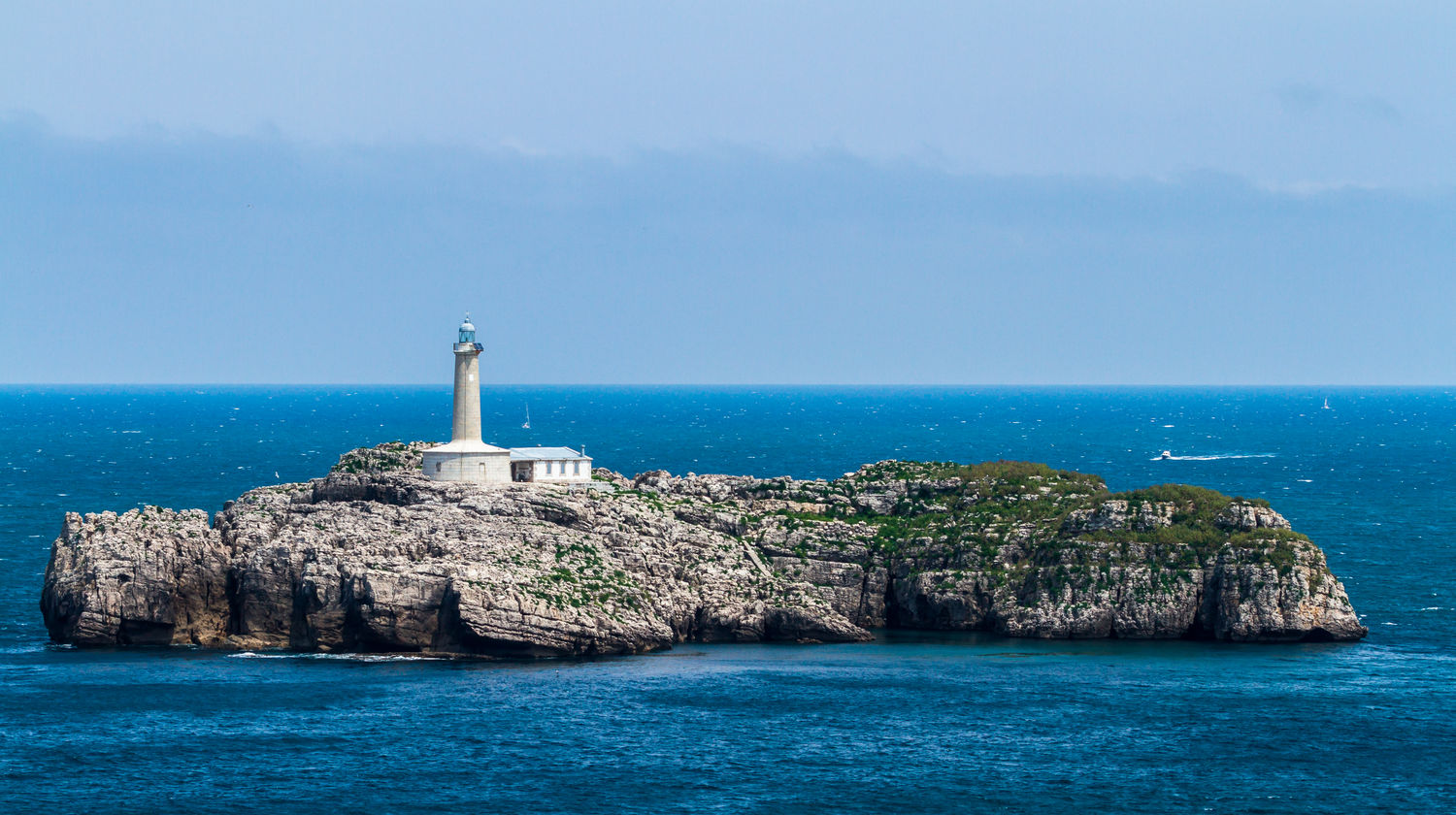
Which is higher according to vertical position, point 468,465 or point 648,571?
point 468,465

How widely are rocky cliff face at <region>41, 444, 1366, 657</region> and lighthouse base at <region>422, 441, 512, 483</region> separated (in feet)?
9.48

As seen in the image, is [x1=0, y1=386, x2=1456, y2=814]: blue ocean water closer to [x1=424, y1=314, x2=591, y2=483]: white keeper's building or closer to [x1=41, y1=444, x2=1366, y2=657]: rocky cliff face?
[x1=41, y1=444, x2=1366, y2=657]: rocky cliff face

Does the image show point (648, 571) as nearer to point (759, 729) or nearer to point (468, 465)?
point (468, 465)

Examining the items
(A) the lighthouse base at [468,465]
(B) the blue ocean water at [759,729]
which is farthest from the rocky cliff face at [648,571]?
(A) the lighthouse base at [468,465]

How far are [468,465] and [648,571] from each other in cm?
1732

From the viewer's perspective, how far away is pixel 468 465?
3679 inches

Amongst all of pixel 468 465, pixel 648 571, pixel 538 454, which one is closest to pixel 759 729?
pixel 648 571

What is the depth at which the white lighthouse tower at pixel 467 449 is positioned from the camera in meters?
93.4

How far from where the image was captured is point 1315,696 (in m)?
67.3

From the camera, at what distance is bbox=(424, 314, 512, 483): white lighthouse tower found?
3679 inches

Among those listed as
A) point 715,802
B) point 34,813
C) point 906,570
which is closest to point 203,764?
point 34,813

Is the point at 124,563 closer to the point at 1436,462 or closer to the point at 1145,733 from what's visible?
the point at 1145,733

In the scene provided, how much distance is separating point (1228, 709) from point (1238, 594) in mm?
15078

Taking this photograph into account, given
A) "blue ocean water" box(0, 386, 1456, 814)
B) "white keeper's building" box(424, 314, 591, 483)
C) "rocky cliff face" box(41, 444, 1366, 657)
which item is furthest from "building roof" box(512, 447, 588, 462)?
"blue ocean water" box(0, 386, 1456, 814)
